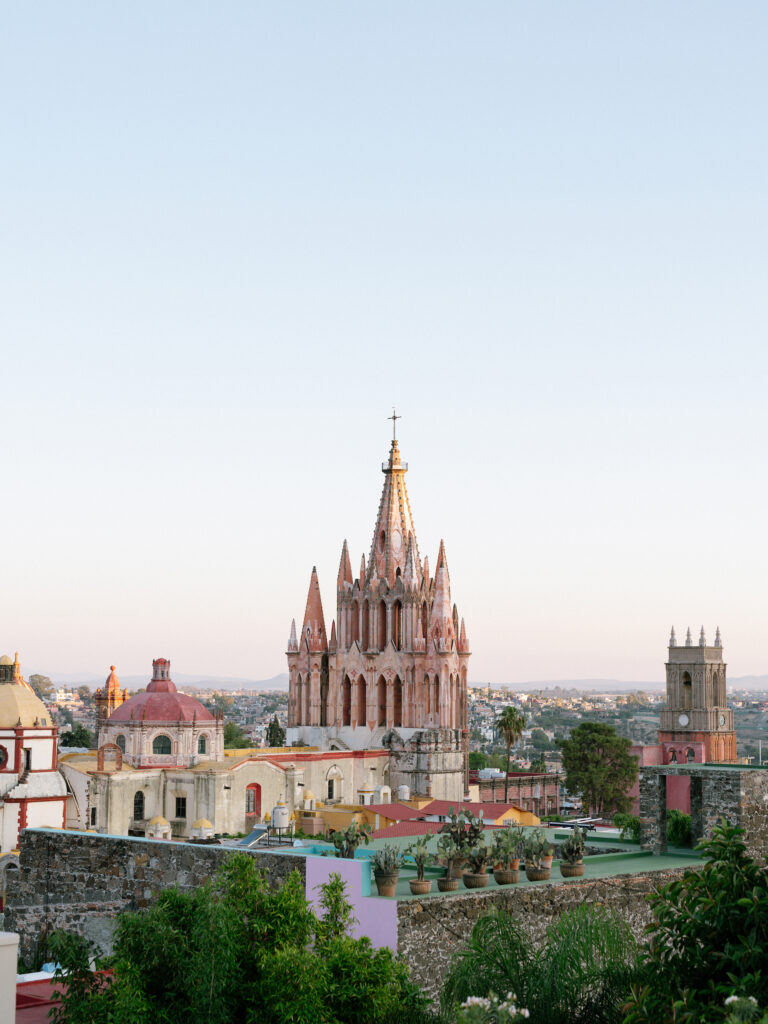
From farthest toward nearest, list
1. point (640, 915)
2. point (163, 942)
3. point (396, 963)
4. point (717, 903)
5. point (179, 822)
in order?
point (179, 822), point (640, 915), point (396, 963), point (163, 942), point (717, 903)

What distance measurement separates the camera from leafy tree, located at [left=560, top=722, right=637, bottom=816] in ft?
320

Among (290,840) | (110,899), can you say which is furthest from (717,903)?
(290,840)

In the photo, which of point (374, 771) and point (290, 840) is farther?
point (374, 771)

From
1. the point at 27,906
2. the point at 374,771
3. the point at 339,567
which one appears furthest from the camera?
the point at 339,567

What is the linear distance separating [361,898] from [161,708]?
49195mm

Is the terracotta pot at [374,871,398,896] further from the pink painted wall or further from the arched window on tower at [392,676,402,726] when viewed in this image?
the arched window on tower at [392,676,402,726]

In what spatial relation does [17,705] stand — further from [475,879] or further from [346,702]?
[475,879]

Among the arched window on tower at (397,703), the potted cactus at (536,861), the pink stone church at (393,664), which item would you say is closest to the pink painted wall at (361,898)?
the potted cactus at (536,861)

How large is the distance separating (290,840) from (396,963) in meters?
17.9

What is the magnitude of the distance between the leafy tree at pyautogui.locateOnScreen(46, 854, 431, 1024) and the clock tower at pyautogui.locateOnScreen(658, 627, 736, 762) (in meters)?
90.5

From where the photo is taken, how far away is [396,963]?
17.5 meters

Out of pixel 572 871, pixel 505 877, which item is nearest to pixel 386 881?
pixel 505 877

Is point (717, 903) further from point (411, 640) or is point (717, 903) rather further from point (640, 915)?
point (411, 640)

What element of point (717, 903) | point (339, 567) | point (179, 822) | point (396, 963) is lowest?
point (179, 822)
